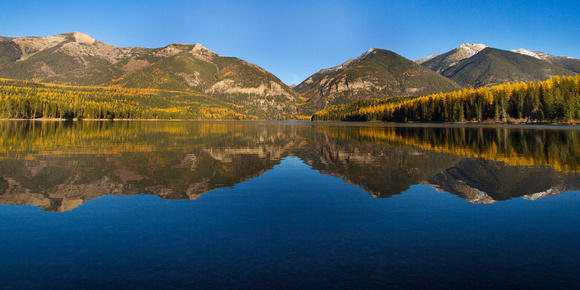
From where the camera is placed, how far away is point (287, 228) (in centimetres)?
1127

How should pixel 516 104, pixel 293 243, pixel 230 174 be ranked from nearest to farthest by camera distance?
pixel 293 243 < pixel 230 174 < pixel 516 104

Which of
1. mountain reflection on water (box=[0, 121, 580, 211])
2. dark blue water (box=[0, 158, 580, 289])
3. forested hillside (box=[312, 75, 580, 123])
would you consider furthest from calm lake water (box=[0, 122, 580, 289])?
forested hillside (box=[312, 75, 580, 123])

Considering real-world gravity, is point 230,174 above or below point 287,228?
above

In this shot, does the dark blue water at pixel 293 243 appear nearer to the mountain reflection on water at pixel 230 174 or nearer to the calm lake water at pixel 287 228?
the calm lake water at pixel 287 228

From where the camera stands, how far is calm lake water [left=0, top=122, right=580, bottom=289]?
7.68 m

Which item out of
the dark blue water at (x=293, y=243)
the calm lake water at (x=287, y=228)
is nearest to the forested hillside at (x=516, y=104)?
the calm lake water at (x=287, y=228)

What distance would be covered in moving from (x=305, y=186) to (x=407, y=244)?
32.2ft

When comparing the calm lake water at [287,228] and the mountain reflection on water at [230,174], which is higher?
the mountain reflection on water at [230,174]

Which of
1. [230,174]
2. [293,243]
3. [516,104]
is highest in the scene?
[516,104]

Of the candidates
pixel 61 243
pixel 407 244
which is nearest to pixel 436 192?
pixel 407 244

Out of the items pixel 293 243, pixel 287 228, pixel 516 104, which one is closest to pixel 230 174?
pixel 287 228

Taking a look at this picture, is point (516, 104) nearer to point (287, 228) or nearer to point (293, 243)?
point (287, 228)

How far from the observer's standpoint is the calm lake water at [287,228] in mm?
7676

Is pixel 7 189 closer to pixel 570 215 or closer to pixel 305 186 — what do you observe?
pixel 305 186
